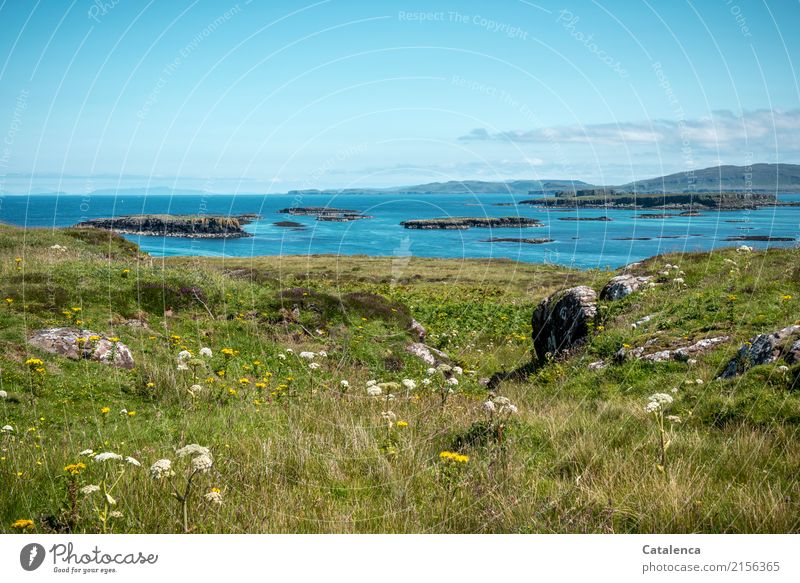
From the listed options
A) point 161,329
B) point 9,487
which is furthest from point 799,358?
point 161,329

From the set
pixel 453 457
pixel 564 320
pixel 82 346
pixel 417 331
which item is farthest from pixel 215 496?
pixel 417 331

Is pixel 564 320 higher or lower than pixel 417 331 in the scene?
higher

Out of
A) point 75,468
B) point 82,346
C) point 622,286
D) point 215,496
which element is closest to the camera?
point 215,496

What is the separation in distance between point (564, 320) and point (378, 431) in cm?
1176

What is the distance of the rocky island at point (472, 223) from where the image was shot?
143 metres

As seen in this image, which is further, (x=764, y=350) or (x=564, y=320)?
(x=564, y=320)

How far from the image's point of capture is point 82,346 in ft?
37.3

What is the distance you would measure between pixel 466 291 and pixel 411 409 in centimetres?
3089

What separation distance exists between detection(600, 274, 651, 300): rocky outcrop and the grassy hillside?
0.76 meters

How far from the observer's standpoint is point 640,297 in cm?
1655

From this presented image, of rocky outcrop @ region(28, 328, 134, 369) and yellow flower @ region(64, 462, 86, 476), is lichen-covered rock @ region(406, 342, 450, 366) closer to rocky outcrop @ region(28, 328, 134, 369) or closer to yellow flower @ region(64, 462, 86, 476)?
rocky outcrop @ region(28, 328, 134, 369)

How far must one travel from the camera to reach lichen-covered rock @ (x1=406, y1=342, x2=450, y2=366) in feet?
53.9

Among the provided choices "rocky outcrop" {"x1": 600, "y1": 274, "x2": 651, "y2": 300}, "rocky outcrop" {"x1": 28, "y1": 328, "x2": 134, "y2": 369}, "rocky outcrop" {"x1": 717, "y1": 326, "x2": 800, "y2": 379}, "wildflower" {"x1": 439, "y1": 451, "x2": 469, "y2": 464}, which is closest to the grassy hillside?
"wildflower" {"x1": 439, "y1": 451, "x2": 469, "y2": 464}

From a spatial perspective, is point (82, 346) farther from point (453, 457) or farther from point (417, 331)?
point (417, 331)
